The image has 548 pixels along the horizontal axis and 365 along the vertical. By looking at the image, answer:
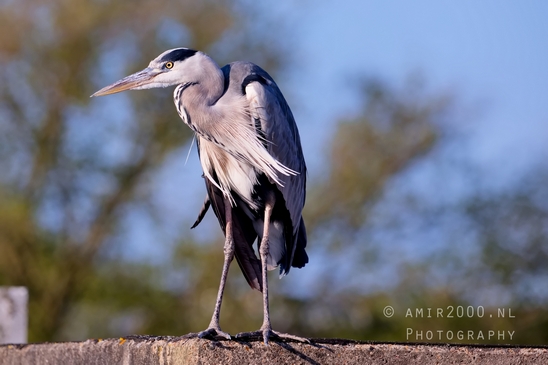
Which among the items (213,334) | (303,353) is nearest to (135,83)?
(213,334)

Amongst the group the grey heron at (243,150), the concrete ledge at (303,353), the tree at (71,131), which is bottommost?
the concrete ledge at (303,353)

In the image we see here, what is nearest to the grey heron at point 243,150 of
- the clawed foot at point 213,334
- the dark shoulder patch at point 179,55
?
the dark shoulder patch at point 179,55

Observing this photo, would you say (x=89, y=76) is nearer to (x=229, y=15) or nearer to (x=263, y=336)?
(x=229, y=15)

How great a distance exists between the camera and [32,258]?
38.4 feet

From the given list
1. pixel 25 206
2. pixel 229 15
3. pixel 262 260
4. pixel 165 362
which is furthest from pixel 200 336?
pixel 229 15

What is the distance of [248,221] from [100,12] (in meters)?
8.41

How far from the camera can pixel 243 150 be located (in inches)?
153

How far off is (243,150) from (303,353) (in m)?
1.26

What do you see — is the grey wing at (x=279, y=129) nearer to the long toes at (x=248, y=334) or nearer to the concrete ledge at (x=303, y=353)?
the long toes at (x=248, y=334)

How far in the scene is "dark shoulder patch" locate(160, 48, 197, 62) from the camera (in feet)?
13.2

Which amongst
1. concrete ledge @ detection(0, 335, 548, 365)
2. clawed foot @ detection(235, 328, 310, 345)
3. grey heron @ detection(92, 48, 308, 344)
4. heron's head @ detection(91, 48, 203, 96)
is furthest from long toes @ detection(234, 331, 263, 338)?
heron's head @ detection(91, 48, 203, 96)

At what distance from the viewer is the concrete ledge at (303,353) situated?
2816 millimetres

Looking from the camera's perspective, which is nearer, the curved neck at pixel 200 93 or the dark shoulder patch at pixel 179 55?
the curved neck at pixel 200 93

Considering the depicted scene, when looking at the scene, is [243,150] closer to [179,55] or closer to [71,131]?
[179,55]
